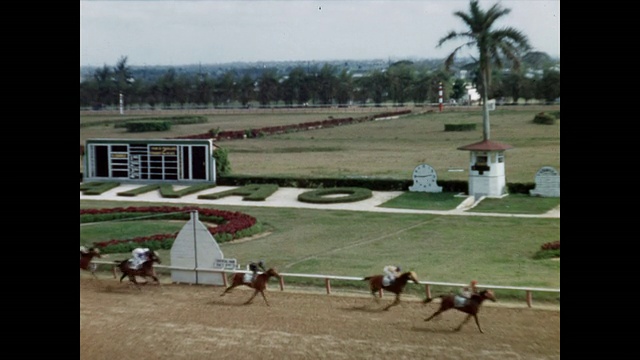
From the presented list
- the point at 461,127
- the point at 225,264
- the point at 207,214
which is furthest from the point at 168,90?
the point at 225,264

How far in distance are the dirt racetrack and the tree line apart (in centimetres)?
3957

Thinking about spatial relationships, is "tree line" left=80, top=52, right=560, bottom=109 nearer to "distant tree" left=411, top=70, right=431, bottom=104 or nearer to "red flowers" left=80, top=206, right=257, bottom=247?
"distant tree" left=411, top=70, right=431, bottom=104

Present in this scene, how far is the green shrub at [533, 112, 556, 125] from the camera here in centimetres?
4090

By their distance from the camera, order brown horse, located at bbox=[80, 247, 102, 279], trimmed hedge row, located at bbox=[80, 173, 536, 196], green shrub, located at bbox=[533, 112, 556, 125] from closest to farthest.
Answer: brown horse, located at bbox=[80, 247, 102, 279] < trimmed hedge row, located at bbox=[80, 173, 536, 196] < green shrub, located at bbox=[533, 112, 556, 125]

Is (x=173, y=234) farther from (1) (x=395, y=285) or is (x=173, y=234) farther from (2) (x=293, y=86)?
(2) (x=293, y=86)

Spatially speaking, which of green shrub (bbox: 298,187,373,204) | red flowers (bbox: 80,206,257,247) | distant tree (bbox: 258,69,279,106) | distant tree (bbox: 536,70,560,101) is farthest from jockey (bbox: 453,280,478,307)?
distant tree (bbox: 258,69,279,106)

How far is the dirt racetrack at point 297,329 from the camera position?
10.5m

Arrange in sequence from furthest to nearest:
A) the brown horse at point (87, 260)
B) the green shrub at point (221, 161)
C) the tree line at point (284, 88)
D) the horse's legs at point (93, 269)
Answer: the tree line at point (284, 88)
the green shrub at point (221, 161)
the horse's legs at point (93, 269)
the brown horse at point (87, 260)

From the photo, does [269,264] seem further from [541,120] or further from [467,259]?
[541,120]

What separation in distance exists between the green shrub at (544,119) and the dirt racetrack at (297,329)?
96.3 feet

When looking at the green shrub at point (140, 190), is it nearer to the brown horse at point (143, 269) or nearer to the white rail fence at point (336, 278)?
the white rail fence at point (336, 278)

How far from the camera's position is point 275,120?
165 ft

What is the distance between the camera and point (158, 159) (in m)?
27.3

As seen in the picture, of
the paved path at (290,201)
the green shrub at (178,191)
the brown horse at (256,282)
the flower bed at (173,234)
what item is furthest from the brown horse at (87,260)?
the green shrub at (178,191)
